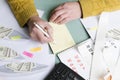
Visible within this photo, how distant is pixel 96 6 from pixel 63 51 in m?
0.33

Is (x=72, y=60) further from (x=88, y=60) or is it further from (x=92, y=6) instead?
(x=92, y=6)

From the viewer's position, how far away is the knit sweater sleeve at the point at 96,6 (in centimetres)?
120

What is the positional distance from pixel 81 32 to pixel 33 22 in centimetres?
22

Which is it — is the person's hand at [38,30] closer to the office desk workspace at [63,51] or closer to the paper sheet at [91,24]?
the office desk workspace at [63,51]

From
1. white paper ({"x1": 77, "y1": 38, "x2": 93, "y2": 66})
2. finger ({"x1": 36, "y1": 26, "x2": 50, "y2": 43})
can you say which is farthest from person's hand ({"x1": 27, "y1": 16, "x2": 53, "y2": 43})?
white paper ({"x1": 77, "y1": 38, "x2": 93, "y2": 66})

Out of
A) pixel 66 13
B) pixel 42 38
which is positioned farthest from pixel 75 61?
pixel 66 13

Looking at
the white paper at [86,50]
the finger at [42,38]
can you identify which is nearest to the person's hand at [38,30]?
the finger at [42,38]

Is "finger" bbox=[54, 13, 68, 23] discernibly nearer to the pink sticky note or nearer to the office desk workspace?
the office desk workspace

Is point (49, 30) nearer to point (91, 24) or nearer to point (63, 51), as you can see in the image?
point (63, 51)

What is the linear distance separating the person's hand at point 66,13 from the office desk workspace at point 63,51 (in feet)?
0.08

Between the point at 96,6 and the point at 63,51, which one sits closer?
the point at 63,51

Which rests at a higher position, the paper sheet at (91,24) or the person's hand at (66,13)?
the person's hand at (66,13)

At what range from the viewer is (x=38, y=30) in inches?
42.1

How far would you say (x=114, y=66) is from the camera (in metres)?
1.02
